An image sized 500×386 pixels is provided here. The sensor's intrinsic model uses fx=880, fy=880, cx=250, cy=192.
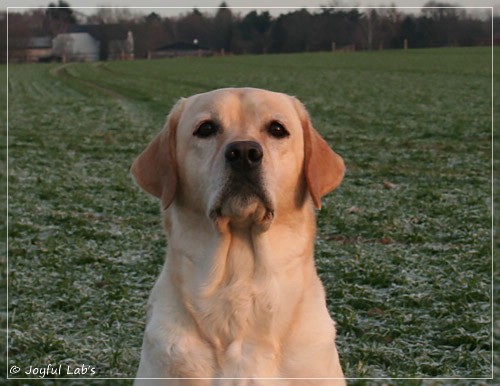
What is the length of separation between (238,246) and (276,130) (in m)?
0.54

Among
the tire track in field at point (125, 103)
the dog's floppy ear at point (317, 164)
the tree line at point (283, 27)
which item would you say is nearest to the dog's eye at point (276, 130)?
the dog's floppy ear at point (317, 164)

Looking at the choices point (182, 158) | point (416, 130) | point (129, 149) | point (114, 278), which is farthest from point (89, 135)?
point (182, 158)

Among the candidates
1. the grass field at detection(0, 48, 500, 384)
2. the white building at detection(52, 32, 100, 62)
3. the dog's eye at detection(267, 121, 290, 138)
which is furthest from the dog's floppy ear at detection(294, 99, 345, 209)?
the white building at detection(52, 32, 100, 62)

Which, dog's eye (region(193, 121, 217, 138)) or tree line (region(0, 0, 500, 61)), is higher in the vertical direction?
tree line (region(0, 0, 500, 61))

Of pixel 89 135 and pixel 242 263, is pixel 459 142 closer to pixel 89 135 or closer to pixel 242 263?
pixel 89 135

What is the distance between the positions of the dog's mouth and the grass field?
178cm

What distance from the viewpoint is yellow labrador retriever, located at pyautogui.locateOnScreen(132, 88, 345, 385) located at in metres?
3.65

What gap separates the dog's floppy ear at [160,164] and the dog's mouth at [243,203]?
0.27 metres

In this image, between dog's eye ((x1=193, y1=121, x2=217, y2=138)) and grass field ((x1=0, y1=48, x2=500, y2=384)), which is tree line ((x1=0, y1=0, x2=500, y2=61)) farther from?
dog's eye ((x1=193, y1=121, x2=217, y2=138))

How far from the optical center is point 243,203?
3707 mm

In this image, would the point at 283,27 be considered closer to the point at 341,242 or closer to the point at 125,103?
the point at 341,242

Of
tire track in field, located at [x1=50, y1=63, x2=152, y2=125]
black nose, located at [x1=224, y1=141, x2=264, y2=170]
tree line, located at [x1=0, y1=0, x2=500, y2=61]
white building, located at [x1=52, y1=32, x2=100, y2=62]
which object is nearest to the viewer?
black nose, located at [x1=224, y1=141, x2=264, y2=170]

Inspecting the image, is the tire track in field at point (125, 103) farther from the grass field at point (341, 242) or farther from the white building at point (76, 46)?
the white building at point (76, 46)

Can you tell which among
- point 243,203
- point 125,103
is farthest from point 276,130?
point 125,103
